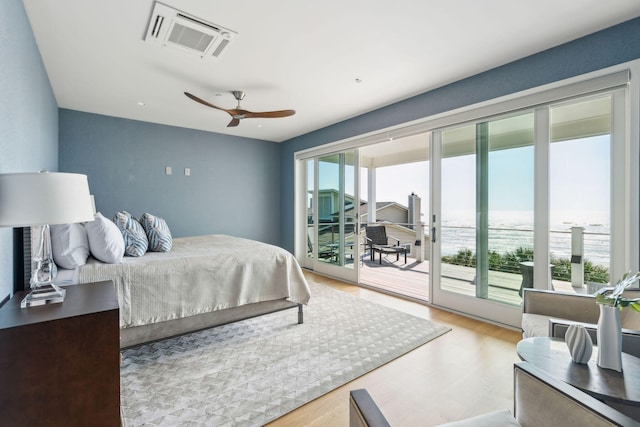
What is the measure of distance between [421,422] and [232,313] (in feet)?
5.56

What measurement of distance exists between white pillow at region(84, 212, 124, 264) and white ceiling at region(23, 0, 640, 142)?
1561 mm

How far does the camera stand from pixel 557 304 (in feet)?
6.67

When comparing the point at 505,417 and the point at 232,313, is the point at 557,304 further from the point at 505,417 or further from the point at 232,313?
the point at 232,313

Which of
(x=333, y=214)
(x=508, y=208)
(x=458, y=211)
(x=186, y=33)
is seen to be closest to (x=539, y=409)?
(x=508, y=208)

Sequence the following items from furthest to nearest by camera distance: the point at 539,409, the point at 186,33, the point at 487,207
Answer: the point at 487,207 → the point at 186,33 → the point at 539,409

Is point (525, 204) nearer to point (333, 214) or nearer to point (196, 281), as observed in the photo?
point (333, 214)

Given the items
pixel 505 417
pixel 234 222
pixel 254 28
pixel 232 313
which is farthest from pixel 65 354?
pixel 234 222

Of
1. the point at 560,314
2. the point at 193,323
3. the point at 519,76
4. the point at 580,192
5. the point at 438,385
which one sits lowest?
the point at 438,385

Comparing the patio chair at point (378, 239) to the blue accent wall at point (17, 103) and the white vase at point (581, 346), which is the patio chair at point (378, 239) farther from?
the blue accent wall at point (17, 103)

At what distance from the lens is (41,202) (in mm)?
1217

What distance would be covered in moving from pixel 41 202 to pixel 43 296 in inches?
20.2

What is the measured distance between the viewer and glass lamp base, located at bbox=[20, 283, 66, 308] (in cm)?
136

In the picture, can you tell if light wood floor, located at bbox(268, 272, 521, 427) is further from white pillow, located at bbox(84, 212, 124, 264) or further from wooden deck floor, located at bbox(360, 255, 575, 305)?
white pillow, located at bbox(84, 212, 124, 264)

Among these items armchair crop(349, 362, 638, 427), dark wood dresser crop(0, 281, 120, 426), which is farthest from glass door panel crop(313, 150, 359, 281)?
dark wood dresser crop(0, 281, 120, 426)
